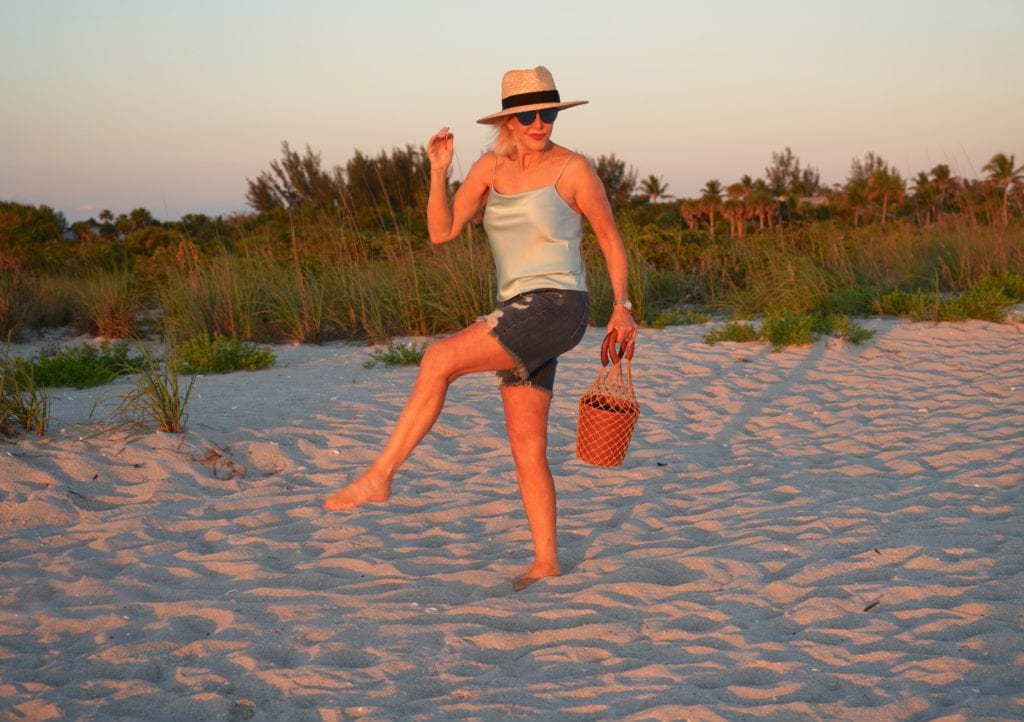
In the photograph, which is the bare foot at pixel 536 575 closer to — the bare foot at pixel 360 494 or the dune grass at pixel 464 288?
the bare foot at pixel 360 494

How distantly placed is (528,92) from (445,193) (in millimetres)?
480

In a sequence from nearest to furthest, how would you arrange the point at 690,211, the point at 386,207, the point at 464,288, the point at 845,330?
the point at 845,330 → the point at 464,288 → the point at 386,207 → the point at 690,211

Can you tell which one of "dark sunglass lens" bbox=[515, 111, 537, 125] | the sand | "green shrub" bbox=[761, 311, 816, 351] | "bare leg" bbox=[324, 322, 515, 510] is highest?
"dark sunglass lens" bbox=[515, 111, 537, 125]

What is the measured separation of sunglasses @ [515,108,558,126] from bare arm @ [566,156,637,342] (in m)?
0.17

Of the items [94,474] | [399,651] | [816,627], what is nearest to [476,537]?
[399,651]

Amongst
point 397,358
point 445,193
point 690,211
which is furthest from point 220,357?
point 690,211

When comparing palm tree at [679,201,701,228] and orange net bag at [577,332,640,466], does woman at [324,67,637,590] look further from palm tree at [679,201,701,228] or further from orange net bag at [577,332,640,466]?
palm tree at [679,201,701,228]

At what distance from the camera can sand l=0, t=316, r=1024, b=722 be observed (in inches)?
118

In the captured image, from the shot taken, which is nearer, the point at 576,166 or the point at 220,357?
the point at 576,166

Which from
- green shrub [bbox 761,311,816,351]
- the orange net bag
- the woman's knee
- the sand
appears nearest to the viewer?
the sand

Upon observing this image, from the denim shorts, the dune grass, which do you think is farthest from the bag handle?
the dune grass

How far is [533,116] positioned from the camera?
354cm

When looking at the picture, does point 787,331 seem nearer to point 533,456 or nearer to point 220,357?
point 220,357

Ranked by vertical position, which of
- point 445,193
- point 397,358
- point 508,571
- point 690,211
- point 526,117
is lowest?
point 508,571
